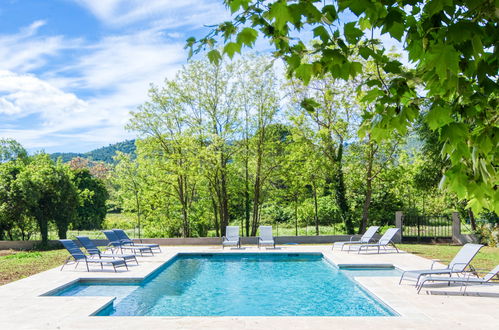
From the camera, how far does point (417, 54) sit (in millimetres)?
2691

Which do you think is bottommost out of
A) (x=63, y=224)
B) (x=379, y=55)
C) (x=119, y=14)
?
(x=63, y=224)

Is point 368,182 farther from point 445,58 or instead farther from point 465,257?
point 445,58

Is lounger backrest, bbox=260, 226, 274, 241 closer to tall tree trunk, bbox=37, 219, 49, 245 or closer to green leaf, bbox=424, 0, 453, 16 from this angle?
tall tree trunk, bbox=37, 219, 49, 245

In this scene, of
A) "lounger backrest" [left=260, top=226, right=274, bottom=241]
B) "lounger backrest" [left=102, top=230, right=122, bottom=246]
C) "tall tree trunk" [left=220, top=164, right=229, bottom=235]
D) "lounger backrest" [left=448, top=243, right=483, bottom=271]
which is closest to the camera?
"lounger backrest" [left=448, top=243, right=483, bottom=271]

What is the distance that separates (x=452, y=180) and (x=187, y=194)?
20.4 m

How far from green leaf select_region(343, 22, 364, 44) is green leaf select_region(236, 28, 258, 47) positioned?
0.50 m

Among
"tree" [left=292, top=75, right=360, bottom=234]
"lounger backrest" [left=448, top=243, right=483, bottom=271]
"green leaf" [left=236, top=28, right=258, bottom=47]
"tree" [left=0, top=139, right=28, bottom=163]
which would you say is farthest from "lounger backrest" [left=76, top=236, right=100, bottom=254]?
"tree" [left=0, top=139, right=28, bottom=163]

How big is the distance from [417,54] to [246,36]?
3.54 feet

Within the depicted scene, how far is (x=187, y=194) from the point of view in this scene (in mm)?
22703

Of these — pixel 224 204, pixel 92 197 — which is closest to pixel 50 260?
pixel 224 204

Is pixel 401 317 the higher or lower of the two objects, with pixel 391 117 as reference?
lower

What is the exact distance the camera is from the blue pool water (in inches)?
350

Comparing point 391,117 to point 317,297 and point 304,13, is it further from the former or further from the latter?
point 317,297

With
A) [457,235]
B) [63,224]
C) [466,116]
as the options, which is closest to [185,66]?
[63,224]
